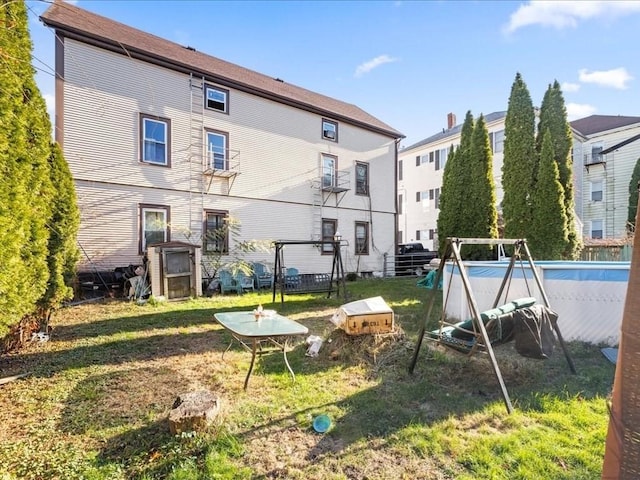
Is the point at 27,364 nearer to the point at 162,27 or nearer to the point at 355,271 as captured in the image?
the point at 162,27

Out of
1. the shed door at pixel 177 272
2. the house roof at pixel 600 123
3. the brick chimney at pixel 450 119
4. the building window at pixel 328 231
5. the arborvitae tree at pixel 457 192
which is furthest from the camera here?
the brick chimney at pixel 450 119

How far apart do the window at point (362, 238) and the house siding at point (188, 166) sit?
0.25 metres

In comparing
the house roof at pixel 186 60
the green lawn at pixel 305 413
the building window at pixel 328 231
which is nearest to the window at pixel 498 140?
the house roof at pixel 186 60

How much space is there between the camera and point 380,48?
10.1 meters

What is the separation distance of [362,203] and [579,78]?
30.5ft

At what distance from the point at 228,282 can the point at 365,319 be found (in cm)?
778

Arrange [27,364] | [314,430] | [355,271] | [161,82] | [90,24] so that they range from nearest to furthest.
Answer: [314,430] < [27,364] < [90,24] < [161,82] < [355,271]

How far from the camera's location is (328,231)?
51.9 ft

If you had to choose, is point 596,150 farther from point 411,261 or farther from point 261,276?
point 261,276

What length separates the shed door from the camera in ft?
→ 32.6

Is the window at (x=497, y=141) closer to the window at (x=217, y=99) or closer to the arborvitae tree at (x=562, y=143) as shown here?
the arborvitae tree at (x=562, y=143)

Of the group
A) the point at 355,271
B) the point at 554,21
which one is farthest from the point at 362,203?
the point at 554,21

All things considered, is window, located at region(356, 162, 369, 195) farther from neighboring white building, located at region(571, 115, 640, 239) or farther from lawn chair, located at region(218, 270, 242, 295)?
neighboring white building, located at region(571, 115, 640, 239)

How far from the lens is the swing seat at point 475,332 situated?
3.76 meters
